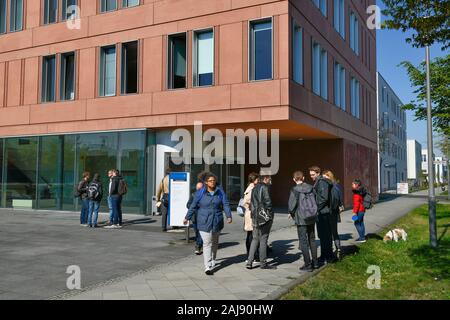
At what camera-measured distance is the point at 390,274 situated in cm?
816

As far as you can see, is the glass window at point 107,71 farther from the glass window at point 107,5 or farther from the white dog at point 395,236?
the white dog at point 395,236

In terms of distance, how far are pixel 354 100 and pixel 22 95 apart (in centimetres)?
1888

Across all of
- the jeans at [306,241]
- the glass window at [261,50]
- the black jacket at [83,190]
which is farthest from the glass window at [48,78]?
the jeans at [306,241]

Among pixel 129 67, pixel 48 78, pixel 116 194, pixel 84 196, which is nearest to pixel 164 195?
pixel 116 194

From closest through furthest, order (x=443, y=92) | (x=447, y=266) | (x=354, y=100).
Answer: (x=447, y=266), (x=443, y=92), (x=354, y=100)

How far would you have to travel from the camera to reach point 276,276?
7551 mm

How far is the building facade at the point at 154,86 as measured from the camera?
651 inches

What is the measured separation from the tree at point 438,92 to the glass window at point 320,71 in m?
3.93

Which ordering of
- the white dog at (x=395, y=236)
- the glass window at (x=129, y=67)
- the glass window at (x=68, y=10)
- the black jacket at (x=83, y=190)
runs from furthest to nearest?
the glass window at (x=68, y=10) < the glass window at (x=129, y=67) < the black jacket at (x=83, y=190) < the white dog at (x=395, y=236)

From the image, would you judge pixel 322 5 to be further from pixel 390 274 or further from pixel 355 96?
pixel 390 274

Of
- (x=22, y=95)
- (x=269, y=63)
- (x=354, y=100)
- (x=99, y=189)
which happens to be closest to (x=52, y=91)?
(x=22, y=95)

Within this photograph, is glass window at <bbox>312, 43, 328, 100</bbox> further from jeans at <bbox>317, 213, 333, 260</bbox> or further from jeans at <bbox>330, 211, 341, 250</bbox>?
jeans at <bbox>317, 213, 333, 260</bbox>

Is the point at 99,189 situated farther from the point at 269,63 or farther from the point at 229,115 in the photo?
the point at 269,63

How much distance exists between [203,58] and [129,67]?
3764 millimetres
